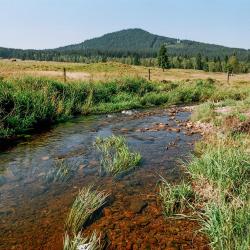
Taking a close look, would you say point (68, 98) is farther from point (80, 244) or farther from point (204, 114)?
point (80, 244)

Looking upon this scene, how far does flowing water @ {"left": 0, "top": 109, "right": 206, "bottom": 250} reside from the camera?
18.8ft

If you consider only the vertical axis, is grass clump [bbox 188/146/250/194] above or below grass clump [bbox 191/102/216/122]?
above

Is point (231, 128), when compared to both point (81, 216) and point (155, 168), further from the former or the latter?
point (81, 216)

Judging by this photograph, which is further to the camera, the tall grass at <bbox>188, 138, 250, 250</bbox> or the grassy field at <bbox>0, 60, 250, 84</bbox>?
the grassy field at <bbox>0, 60, 250, 84</bbox>

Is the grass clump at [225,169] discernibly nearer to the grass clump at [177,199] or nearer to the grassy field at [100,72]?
the grass clump at [177,199]

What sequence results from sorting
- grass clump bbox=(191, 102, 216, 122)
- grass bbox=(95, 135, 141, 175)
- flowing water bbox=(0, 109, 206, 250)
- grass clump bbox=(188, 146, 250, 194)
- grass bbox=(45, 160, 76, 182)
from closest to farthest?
flowing water bbox=(0, 109, 206, 250)
grass clump bbox=(188, 146, 250, 194)
grass bbox=(45, 160, 76, 182)
grass bbox=(95, 135, 141, 175)
grass clump bbox=(191, 102, 216, 122)

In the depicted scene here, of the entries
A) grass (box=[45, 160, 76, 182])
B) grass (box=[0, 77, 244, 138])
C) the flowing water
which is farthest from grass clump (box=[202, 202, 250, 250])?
grass (box=[0, 77, 244, 138])

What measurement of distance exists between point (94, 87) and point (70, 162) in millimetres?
12530

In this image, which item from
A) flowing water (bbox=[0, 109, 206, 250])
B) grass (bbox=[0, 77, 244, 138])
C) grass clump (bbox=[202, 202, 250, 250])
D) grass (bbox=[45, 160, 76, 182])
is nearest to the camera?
grass clump (bbox=[202, 202, 250, 250])

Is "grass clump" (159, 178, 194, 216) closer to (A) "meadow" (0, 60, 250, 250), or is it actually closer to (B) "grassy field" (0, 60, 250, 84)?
(A) "meadow" (0, 60, 250, 250)

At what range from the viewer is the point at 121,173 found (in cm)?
880

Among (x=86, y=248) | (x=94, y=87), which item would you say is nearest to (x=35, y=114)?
(x=94, y=87)

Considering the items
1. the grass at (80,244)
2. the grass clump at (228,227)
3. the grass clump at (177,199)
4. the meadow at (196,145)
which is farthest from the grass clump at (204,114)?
the grass at (80,244)

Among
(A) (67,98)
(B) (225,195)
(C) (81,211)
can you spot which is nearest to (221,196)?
(B) (225,195)
